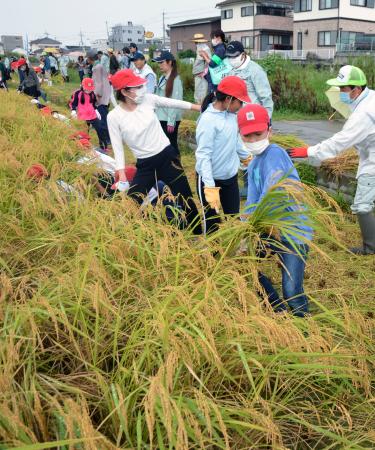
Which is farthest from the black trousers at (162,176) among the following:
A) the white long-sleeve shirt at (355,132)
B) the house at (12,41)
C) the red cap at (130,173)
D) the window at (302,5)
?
the house at (12,41)

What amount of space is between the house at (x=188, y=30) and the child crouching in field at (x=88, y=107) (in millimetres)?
39474

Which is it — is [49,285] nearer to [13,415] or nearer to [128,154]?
[13,415]

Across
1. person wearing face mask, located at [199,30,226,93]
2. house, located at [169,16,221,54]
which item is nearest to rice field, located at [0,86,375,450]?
person wearing face mask, located at [199,30,226,93]

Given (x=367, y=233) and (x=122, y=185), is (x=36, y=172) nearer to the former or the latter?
(x=122, y=185)

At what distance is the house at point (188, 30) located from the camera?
4525 centimetres

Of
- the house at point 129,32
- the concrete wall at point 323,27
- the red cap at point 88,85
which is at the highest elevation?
the house at point 129,32

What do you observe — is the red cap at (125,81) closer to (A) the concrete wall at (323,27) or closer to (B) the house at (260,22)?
(A) the concrete wall at (323,27)

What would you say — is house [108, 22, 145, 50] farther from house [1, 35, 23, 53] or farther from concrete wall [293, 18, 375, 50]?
concrete wall [293, 18, 375, 50]

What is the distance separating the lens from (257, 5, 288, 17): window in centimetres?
3937

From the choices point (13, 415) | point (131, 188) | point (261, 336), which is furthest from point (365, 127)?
point (13, 415)

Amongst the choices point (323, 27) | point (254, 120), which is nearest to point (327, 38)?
point (323, 27)

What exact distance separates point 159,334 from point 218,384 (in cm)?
29

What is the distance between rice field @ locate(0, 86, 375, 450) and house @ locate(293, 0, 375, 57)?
3302 cm

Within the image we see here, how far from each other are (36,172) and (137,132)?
0.86m
